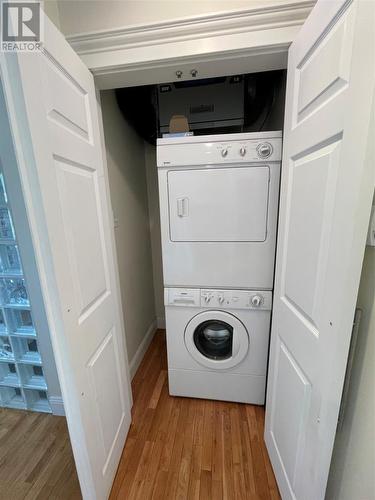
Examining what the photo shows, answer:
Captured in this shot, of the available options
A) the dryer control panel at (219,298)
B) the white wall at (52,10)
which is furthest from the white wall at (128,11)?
the dryer control panel at (219,298)

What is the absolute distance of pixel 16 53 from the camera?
62 cm

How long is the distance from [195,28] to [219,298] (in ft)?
4.61

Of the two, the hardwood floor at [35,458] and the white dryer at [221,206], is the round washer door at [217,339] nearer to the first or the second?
the white dryer at [221,206]

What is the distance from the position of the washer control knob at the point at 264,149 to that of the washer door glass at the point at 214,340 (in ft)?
3.55

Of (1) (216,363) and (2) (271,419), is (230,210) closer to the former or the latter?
(1) (216,363)

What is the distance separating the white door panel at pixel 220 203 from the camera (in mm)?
1296

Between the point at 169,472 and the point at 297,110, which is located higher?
the point at 297,110

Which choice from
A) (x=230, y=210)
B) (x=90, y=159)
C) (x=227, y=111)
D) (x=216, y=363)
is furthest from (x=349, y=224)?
(x=227, y=111)

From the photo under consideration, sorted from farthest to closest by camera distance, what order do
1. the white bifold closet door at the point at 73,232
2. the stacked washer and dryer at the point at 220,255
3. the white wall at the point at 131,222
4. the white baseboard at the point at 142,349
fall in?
the white baseboard at the point at 142,349
the white wall at the point at 131,222
the stacked washer and dryer at the point at 220,255
the white bifold closet door at the point at 73,232

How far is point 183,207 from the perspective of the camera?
1.38 meters

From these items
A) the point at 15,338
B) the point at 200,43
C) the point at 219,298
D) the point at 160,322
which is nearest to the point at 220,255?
the point at 219,298

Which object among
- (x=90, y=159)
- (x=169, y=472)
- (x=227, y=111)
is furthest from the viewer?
(x=227, y=111)

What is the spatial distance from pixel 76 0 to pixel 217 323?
1.95 meters

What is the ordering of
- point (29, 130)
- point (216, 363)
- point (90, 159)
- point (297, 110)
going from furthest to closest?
point (216, 363)
point (90, 159)
point (297, 110)
point (29, 130)
